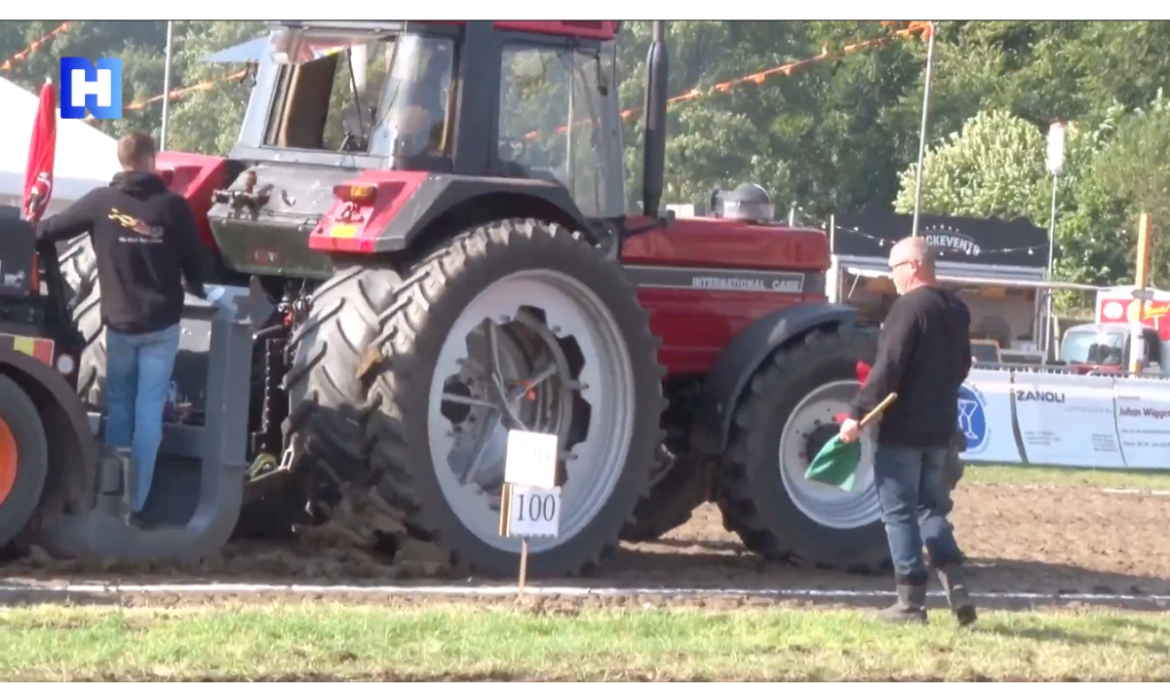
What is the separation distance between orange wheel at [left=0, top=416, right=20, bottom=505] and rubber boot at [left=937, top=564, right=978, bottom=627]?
12.3 ft

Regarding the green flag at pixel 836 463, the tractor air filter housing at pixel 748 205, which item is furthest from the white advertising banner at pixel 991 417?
the green flag at pixel 836 463

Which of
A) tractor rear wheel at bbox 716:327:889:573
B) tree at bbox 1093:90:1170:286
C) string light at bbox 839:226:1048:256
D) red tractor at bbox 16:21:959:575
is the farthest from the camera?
tree at bbox 1093:90:1170:286

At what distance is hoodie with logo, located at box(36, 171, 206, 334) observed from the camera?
842cm

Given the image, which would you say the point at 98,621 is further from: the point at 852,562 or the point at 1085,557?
the point at 1085,557

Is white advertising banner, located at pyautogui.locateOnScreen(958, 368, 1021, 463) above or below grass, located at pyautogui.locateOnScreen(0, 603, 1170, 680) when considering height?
above

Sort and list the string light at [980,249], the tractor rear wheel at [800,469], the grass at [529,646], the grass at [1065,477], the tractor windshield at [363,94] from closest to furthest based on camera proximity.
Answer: the grass at [529,646] < the tractor windshield at [363,94] < the tractor rear wheel at [800,469] < the grass at [1065,477] < the string light at [980,249]

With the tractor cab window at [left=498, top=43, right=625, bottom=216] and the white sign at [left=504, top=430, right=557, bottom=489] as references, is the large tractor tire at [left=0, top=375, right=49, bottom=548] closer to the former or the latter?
the white sign at [left=504, top=430, right=557, bottom=489]

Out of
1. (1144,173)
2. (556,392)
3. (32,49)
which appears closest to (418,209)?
(556,392)

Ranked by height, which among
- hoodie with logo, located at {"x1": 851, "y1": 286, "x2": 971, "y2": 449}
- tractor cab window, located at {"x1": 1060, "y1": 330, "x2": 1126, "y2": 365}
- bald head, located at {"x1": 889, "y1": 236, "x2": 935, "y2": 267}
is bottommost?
hoodie with logo, located at {"x1": 851, "y1": 286, "x2": 971, "y2": 449}

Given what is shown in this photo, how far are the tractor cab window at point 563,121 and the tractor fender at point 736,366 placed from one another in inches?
38.7

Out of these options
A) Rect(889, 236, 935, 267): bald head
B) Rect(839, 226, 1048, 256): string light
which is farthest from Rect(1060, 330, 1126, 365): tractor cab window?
Rect(889, 236, 935, 267): bald head

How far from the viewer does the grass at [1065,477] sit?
731 inches

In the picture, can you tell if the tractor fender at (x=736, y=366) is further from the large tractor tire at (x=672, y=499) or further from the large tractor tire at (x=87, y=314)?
the large tractor tire at (x=87, y=314)
